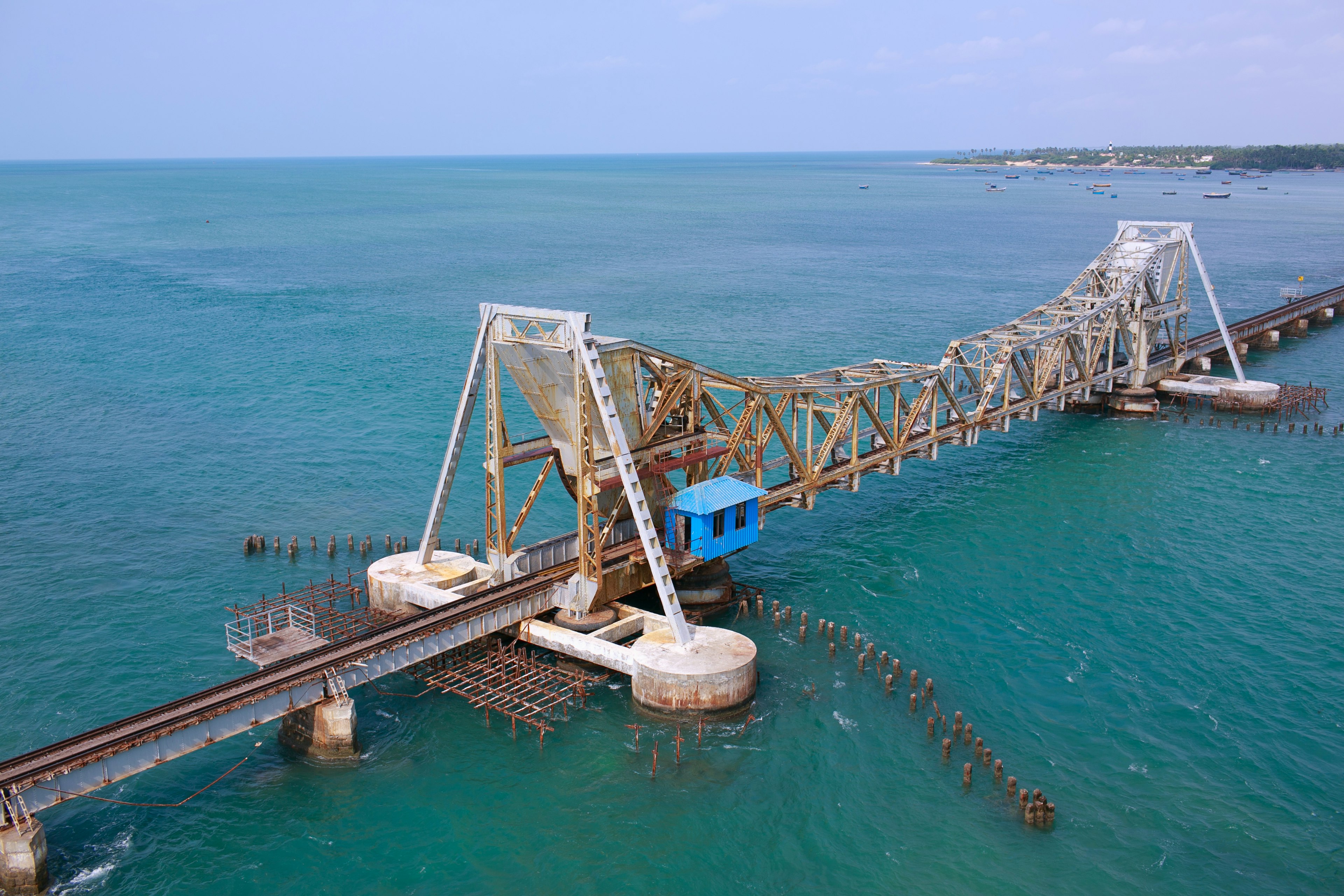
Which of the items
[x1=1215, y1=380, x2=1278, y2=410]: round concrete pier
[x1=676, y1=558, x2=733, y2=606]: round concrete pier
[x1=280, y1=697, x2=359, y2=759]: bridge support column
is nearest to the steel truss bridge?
[x1=280, y1=697, x2=359, y2=759]: bridge support column

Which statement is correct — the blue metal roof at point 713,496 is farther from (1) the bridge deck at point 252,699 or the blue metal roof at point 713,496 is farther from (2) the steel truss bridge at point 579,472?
(1) the bridge deck at point 252,699

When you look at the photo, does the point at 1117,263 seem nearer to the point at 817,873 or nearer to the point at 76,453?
the point at 817,873

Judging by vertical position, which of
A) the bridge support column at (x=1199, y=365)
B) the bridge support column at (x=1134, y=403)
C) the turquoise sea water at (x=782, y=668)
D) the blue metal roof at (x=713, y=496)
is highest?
the blue metal roof at (x=713, y=496)

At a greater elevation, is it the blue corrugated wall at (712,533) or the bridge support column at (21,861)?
the blue corrugated wall at (712,533)

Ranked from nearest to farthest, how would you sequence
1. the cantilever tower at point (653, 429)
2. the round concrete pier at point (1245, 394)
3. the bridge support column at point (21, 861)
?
the bridge support column at point (21, 861), the cantilever tower at point (653, 429), the round concrete pier at point (1245, 394)

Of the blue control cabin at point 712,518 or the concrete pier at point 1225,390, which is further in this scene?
the concrete pier at point 1225,390

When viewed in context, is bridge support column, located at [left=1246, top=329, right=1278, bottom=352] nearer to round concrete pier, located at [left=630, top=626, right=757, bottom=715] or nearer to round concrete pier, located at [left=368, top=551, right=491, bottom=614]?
round concrete pier, located at [left=630, top=626, right=757, bottom=715]

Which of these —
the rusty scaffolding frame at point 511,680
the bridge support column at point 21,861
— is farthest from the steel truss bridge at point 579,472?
the rusty scaffolding frame at point 511,680
